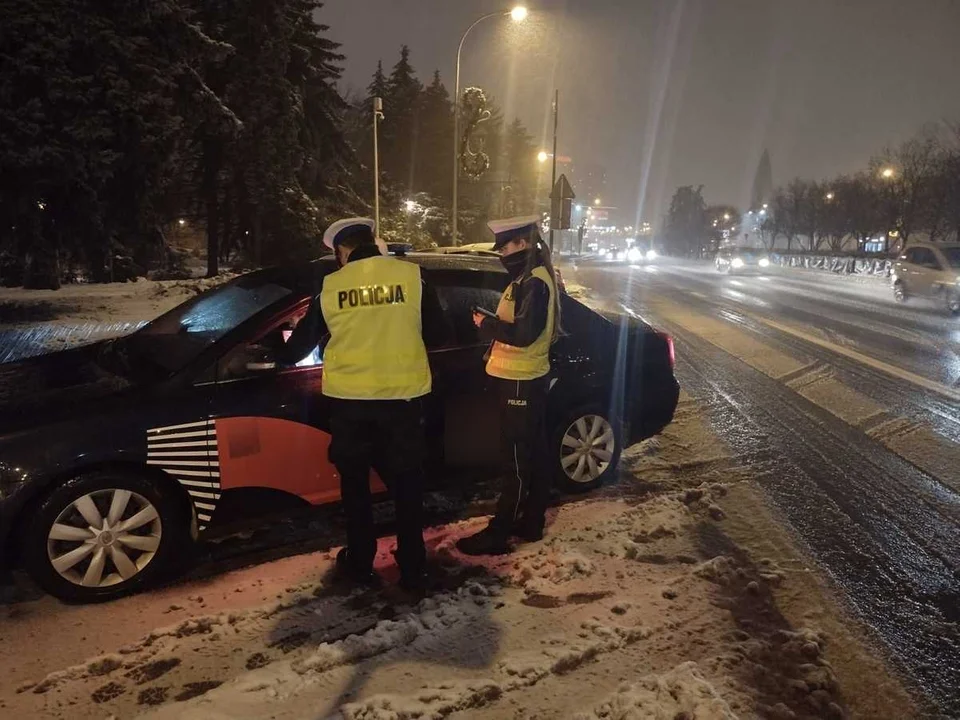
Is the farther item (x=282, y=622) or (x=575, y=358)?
(x=575, y=358)

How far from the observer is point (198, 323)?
431 cm

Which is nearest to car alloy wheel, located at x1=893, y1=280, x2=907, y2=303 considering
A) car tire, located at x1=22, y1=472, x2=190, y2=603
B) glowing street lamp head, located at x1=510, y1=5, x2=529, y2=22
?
glowing street lamp head, located at x1=510, y1=5, x2=529, y2=22

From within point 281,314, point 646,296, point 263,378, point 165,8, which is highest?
point 165,8

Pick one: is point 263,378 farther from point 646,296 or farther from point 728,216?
point 728,216

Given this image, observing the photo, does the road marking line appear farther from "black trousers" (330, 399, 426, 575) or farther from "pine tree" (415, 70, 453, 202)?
"pine tree" (415, 70, 453, 202)

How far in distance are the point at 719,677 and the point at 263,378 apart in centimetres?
258

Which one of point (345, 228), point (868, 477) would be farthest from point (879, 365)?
point (345, 228)

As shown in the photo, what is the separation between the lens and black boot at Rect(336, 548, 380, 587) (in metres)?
3.58

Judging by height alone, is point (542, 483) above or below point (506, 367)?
below

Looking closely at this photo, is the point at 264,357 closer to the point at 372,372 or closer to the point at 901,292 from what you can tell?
the point at 372,372

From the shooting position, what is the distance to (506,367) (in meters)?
3.87

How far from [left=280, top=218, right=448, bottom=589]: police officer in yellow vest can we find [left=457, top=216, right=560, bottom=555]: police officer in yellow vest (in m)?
0.45

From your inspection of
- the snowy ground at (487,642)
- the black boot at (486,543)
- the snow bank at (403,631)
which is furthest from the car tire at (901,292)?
the snow bank at (403,631)

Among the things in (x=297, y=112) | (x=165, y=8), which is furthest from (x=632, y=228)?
(x=165, y=8)
